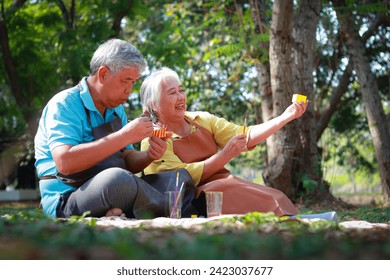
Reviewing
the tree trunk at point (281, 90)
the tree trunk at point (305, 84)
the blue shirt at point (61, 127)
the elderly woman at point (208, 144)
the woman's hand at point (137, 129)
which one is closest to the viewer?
the woman's hand at point (137, 129)

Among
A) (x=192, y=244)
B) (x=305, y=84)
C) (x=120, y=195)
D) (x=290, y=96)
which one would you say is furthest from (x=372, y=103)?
(x=192, y=244)

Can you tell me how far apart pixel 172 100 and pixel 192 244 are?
236cm

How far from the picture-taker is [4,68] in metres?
11.3

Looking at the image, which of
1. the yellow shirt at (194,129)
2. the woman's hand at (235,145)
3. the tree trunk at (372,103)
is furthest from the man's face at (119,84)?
the tree trunk at (372,103)

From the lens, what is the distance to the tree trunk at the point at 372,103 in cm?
835

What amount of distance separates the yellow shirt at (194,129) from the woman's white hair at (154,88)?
236 mm

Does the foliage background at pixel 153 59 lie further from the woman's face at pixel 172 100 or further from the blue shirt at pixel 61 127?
the blue shirt at pixel 61 127

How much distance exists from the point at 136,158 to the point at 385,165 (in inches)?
197

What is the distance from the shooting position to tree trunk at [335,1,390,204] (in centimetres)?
835

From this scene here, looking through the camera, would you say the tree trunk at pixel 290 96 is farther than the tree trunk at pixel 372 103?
No

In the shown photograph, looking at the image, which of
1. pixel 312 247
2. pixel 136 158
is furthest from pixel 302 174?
pixel 312 247

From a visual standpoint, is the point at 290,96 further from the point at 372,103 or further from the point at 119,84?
the point at 119,84

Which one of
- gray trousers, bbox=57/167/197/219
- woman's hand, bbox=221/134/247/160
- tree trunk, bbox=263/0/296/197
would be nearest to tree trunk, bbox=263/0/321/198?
tree trunk, bbox=263/0/296/197
